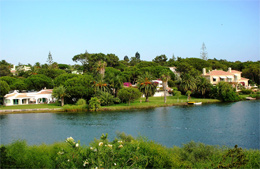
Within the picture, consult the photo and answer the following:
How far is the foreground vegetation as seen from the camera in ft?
38.2

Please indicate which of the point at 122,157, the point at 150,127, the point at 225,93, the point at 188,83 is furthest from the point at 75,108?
the point at 122,157

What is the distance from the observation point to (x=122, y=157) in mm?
12961

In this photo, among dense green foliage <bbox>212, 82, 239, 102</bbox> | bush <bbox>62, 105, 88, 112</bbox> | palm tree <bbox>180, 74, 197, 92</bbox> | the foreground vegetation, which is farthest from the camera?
palm tree <bbox>180, 74, 197, 92</bbox>

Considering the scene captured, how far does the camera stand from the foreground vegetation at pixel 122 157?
1166 cm

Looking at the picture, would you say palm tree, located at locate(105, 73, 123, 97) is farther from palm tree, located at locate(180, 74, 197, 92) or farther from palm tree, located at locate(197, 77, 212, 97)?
palm tree, located at locate(197, 77, 212, 97)

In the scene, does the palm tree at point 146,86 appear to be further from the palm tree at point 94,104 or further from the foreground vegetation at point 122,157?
the foreground vegetation at point 122,157

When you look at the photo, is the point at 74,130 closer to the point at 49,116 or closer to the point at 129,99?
the point at 49,116

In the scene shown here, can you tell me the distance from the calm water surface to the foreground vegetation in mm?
7946

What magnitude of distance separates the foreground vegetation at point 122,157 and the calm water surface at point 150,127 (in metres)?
7.95

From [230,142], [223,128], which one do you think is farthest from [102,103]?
[230,142]

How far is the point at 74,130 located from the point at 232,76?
54682mm

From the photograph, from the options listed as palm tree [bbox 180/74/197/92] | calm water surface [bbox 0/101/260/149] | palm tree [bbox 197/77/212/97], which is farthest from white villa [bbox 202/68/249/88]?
calm water surface [bbox 0/101/260/149]

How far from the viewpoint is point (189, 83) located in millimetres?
59625

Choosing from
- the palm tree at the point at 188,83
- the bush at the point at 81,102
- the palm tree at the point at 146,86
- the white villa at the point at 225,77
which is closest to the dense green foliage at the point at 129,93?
the palm tree at the point at 146,86
